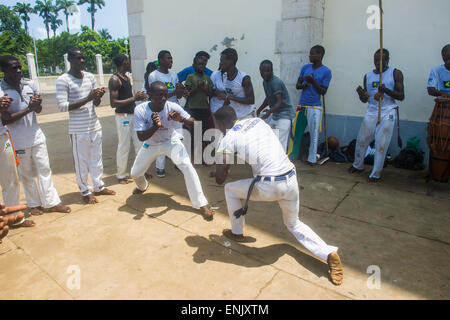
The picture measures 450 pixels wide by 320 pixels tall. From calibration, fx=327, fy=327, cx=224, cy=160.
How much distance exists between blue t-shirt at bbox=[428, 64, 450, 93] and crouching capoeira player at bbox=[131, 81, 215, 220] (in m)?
3.71

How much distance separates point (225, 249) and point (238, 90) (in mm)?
2951

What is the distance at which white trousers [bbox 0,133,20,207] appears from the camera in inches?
144

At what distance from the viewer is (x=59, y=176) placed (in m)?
5.73

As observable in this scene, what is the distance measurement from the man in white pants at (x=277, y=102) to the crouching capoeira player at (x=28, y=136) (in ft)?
11.1

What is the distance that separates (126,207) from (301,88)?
12.0 ft

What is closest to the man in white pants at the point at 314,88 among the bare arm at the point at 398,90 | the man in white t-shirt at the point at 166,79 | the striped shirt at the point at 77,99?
the bare arm at the point at 398,90

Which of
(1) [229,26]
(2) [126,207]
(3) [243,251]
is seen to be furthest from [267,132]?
(1) [229,26]

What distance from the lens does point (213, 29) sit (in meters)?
7.52

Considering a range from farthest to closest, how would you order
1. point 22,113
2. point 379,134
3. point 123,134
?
point 379,134 → point 123,134 → point 22,113

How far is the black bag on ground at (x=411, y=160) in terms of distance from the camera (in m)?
5.78

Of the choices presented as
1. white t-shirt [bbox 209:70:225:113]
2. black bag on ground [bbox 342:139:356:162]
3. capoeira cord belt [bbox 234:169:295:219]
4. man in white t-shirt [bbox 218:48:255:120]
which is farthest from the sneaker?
black bag on ground [bbox 342:139:356:162]

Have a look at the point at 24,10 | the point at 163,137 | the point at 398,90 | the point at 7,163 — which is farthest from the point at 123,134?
the point at 24,10

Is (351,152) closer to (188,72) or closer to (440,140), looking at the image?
(440,140)
